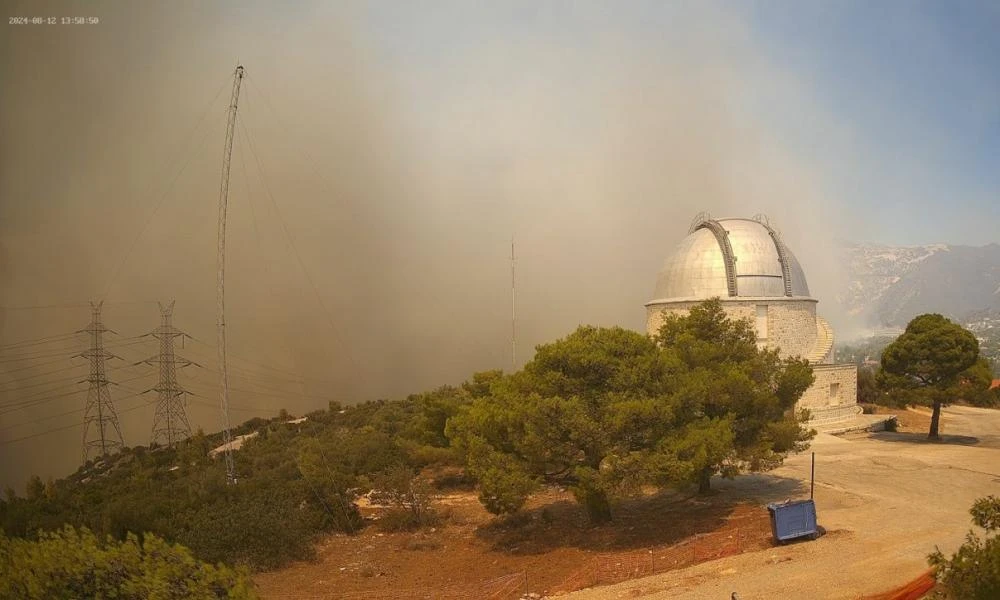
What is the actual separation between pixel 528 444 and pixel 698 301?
828 inches

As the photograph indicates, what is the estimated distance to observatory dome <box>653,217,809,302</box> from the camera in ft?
107

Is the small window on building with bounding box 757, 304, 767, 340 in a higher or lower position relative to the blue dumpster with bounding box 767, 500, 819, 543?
higher

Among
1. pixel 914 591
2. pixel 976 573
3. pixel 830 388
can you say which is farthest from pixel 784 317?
pixel 976 573

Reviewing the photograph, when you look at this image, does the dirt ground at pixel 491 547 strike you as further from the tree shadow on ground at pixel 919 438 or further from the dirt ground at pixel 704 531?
the tree shadow on ground at pixel 919 438

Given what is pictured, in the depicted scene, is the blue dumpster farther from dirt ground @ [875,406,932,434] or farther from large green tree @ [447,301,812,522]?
dirt ground @ [875,406,932,434]

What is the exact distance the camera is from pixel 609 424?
14.3m

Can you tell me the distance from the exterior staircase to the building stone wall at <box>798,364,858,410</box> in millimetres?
553

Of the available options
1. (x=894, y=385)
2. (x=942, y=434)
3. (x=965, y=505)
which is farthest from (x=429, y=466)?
(x=942, y=434)

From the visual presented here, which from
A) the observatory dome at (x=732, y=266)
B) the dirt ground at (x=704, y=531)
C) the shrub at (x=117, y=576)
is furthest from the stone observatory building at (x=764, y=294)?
the shrub at (x=117, y=576)

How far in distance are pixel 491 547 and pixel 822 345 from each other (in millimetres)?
25774

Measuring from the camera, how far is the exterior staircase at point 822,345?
33.2 meters

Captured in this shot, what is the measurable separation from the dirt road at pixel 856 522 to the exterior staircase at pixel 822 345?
6.99m

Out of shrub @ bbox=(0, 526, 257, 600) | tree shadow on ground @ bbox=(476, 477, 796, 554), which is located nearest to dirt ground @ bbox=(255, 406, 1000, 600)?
tree shadow on ground @ bbox=(476, 477, 796, 554)

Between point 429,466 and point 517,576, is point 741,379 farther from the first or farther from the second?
point 429,466
